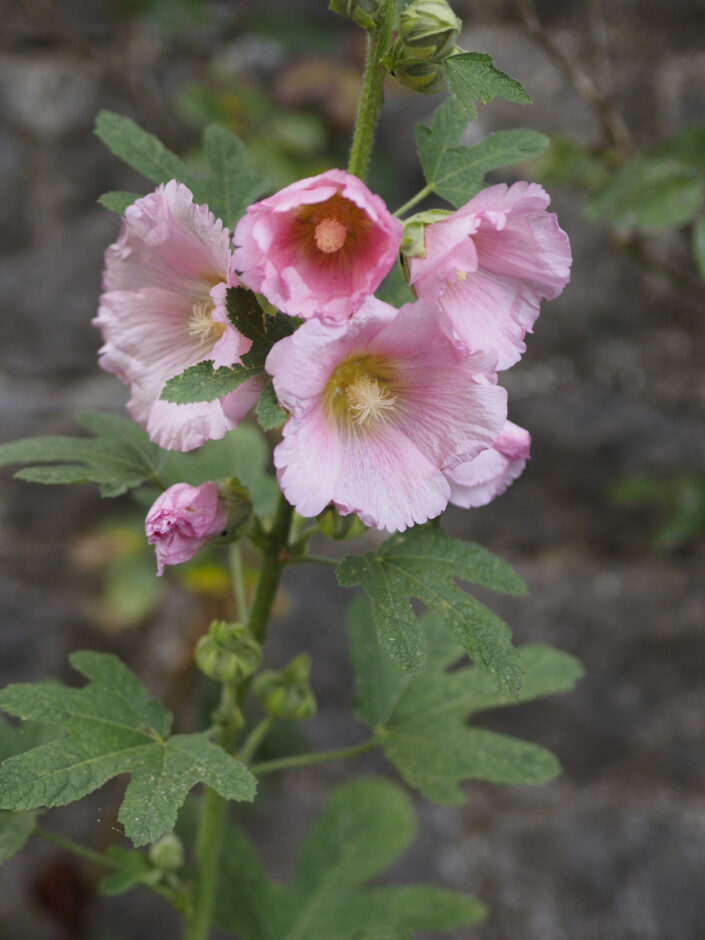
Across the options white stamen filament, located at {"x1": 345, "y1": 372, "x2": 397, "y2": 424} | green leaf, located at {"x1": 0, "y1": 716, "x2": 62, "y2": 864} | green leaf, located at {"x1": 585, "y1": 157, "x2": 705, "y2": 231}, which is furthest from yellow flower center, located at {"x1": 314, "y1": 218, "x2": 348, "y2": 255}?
green leaf, located at {"x1": 585, "y1": 157, "x2": 705, "y2": 231}

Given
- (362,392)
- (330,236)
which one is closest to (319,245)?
(330,236)

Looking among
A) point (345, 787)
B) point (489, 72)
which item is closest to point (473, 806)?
point (345, 787)

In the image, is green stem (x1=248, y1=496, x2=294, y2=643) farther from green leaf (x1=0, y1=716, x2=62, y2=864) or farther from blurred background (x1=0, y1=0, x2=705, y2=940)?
blurred background (x1=0, y1=0, x2=705, y2=940)

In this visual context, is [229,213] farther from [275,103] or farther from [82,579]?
[82,579]

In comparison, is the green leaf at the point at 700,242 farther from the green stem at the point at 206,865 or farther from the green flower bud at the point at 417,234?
the green stem at the point at 206,865

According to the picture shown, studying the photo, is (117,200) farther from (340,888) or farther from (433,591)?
(340,888)

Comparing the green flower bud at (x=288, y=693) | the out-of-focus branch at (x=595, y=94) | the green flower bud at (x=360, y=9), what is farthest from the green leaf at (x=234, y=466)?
the out-of-focus branch at (x=595, y=94)

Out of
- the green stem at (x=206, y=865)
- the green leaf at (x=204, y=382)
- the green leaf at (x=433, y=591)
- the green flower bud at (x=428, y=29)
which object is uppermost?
the green flower bud at (x=428, y=29)
